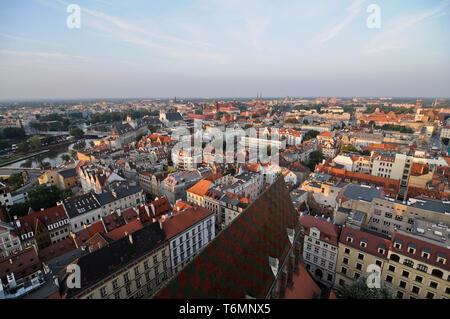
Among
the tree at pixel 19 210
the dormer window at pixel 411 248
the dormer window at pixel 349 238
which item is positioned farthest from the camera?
the tree at pixel 19 210

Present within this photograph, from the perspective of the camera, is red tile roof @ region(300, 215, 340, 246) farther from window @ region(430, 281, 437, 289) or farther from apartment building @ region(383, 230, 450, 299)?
window @ region(430, 281, 437, 289)

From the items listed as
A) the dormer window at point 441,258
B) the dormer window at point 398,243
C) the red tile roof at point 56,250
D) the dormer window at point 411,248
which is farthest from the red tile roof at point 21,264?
the dormer window at point 441,258

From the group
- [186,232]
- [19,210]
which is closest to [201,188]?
[186,232]

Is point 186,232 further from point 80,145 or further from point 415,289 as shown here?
point 80,145

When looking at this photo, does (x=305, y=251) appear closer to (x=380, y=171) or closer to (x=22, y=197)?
(x=380, y=171)

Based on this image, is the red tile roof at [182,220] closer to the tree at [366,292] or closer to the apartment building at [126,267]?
the apartment building at [126,267]

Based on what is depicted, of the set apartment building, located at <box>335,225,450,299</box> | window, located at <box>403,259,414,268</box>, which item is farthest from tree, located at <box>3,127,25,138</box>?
window, located at <box>403,259,414,268</box>
